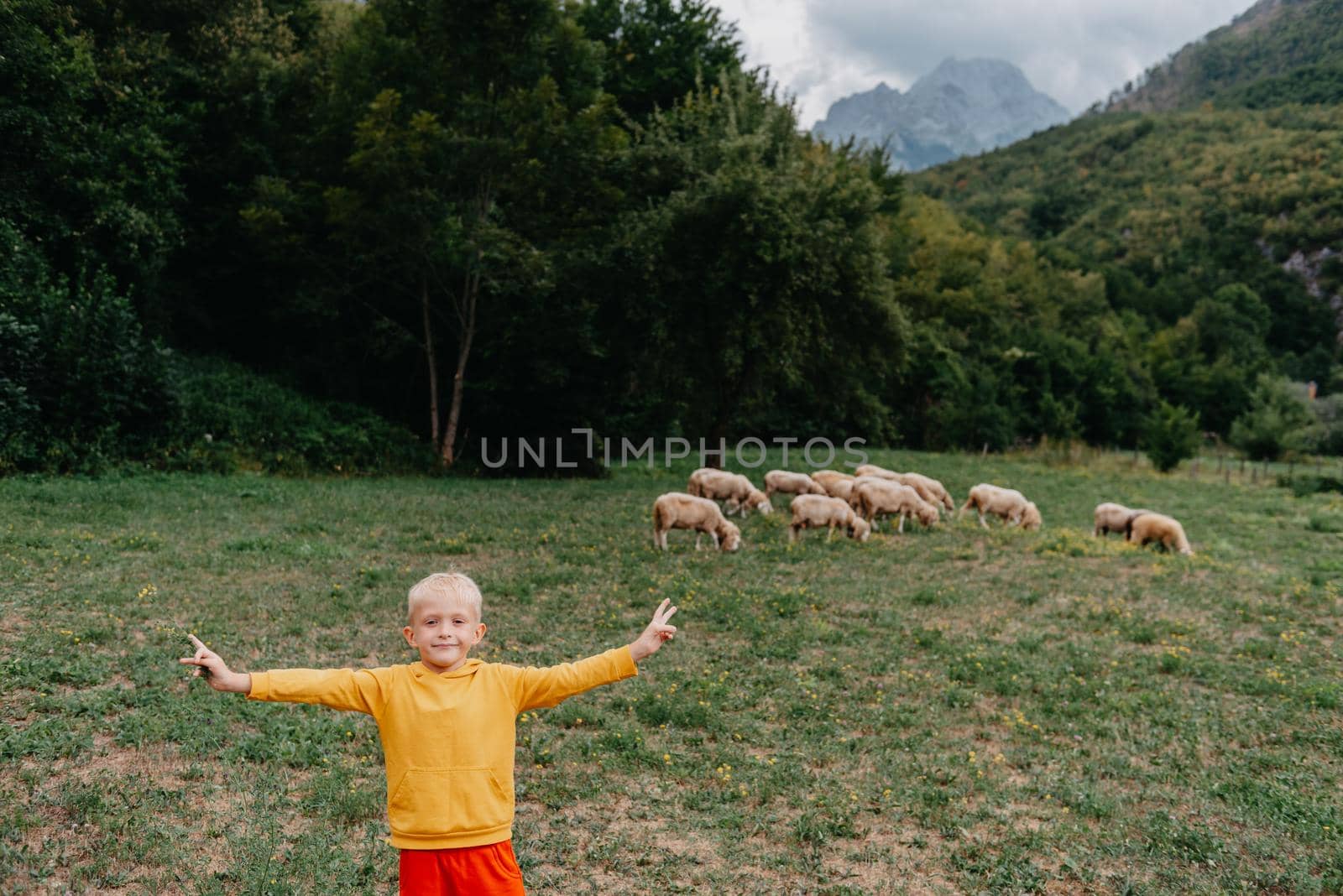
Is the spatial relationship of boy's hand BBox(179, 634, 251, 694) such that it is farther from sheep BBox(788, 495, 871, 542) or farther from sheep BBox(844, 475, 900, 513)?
sheep BBox(844, 475, 900, 513)

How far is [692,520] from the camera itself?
14.8m

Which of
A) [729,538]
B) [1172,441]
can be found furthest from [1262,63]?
[729,538]

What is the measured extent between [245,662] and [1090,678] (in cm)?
837

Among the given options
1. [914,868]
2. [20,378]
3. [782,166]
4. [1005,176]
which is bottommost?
[914,868]

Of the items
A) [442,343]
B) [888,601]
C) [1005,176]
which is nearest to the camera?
[888,601]

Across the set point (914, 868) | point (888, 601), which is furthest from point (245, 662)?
point (888, 601)

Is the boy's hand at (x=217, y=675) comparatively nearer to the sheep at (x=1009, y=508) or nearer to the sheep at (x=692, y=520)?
the sheep at (x=692, y=520)

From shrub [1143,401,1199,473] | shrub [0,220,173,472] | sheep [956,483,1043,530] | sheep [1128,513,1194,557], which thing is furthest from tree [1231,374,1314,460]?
shrub [0,220,173,472]

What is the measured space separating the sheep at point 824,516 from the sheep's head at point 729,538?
1.28m

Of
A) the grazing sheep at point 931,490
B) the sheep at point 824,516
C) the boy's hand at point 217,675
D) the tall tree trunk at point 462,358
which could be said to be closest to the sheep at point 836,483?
the grazing sheep at point 931,490

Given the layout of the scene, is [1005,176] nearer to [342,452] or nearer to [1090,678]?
[342,452]

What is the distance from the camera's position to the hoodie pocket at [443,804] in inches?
122

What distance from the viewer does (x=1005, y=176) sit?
108 m

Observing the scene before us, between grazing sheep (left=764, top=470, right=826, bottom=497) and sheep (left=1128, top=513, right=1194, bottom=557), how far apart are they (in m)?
6.97
